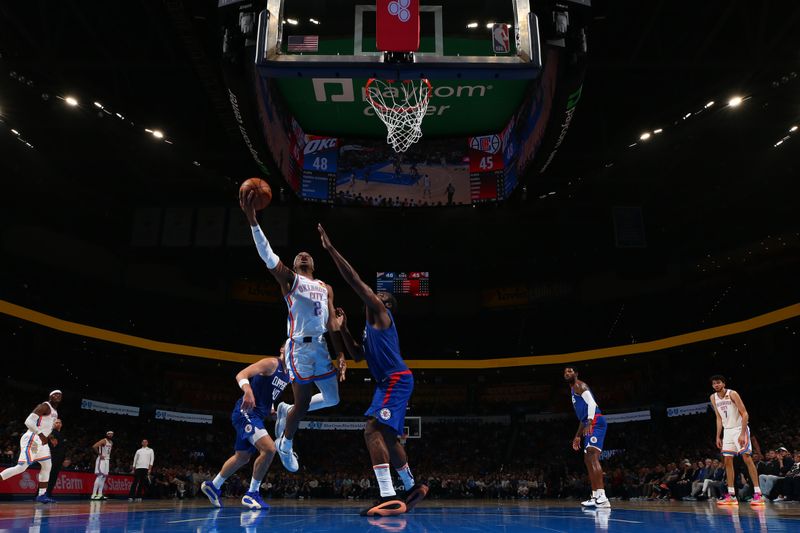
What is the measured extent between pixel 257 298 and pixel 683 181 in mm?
19722

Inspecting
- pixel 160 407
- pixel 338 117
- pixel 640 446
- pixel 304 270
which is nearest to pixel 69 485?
pixel 160 407

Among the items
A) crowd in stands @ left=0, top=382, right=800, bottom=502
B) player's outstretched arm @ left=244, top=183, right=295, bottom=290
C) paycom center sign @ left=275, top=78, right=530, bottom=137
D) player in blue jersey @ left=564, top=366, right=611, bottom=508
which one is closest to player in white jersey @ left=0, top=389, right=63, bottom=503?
player's outstretched arm @ left=244, top=183, right=295, bottom=290

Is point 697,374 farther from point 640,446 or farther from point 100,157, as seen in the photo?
point 100,157

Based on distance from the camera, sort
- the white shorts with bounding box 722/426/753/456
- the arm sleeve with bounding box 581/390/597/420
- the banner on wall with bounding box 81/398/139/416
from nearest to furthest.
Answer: the arm sleeve with bounding box 581/390/597/420
the white shorts with bounding box 722/426/753/456
the banner on wall with bounding box 81/398/139/416

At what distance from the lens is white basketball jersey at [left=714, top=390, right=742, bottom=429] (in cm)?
1007

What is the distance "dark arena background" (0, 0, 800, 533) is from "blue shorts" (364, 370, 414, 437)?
3 cm

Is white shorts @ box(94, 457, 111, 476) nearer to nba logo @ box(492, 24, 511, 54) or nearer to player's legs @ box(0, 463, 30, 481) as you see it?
player's legs @ box(0, 463, 30, 481)

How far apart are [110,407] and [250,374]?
65.9 ft

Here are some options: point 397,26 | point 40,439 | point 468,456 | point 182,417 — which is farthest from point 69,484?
point 468,456

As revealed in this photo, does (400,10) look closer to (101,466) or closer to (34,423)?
(34,423)

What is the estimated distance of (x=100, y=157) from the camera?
21.7 m

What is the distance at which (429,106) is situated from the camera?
1516 cm

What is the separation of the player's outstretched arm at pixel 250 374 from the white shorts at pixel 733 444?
25.0 feet

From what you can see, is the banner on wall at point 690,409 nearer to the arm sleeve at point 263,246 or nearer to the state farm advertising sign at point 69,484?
the state farm advertising sign at point 69,484
